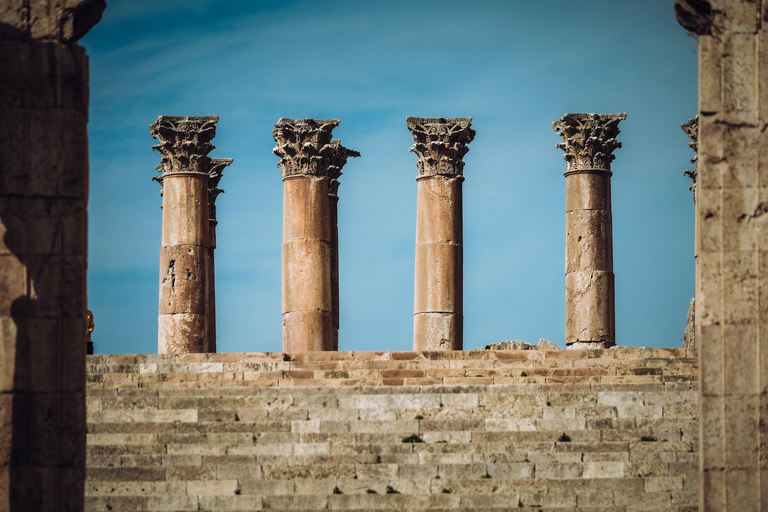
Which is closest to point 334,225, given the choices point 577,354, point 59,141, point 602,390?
point 577,354

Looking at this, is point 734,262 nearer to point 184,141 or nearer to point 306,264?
point 306,264

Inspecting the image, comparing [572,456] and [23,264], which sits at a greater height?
[23,264]

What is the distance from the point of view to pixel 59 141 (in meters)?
20.3

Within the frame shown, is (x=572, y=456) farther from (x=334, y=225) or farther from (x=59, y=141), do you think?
(x=334, y=225)

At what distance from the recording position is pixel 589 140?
41000 millimetres

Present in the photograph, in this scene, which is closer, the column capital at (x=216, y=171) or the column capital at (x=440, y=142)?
the column capital at (x=440, y=142)

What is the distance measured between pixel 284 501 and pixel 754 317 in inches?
341

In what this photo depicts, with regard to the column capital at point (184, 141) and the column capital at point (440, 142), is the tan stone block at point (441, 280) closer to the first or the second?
the column capital at point (440, 142)

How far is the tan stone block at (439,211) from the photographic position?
4044 centimetres

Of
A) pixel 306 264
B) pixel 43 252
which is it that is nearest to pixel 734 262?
pixel 43 252

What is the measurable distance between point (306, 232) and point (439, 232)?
135 inches

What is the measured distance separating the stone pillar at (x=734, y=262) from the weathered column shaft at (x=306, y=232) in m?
19.9

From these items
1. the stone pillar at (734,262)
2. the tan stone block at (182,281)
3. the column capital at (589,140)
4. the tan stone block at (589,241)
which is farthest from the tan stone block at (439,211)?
the stone pillar at (734,262)

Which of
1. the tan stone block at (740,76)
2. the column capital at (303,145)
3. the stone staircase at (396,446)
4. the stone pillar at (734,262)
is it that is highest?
the column capital at (303,145)
